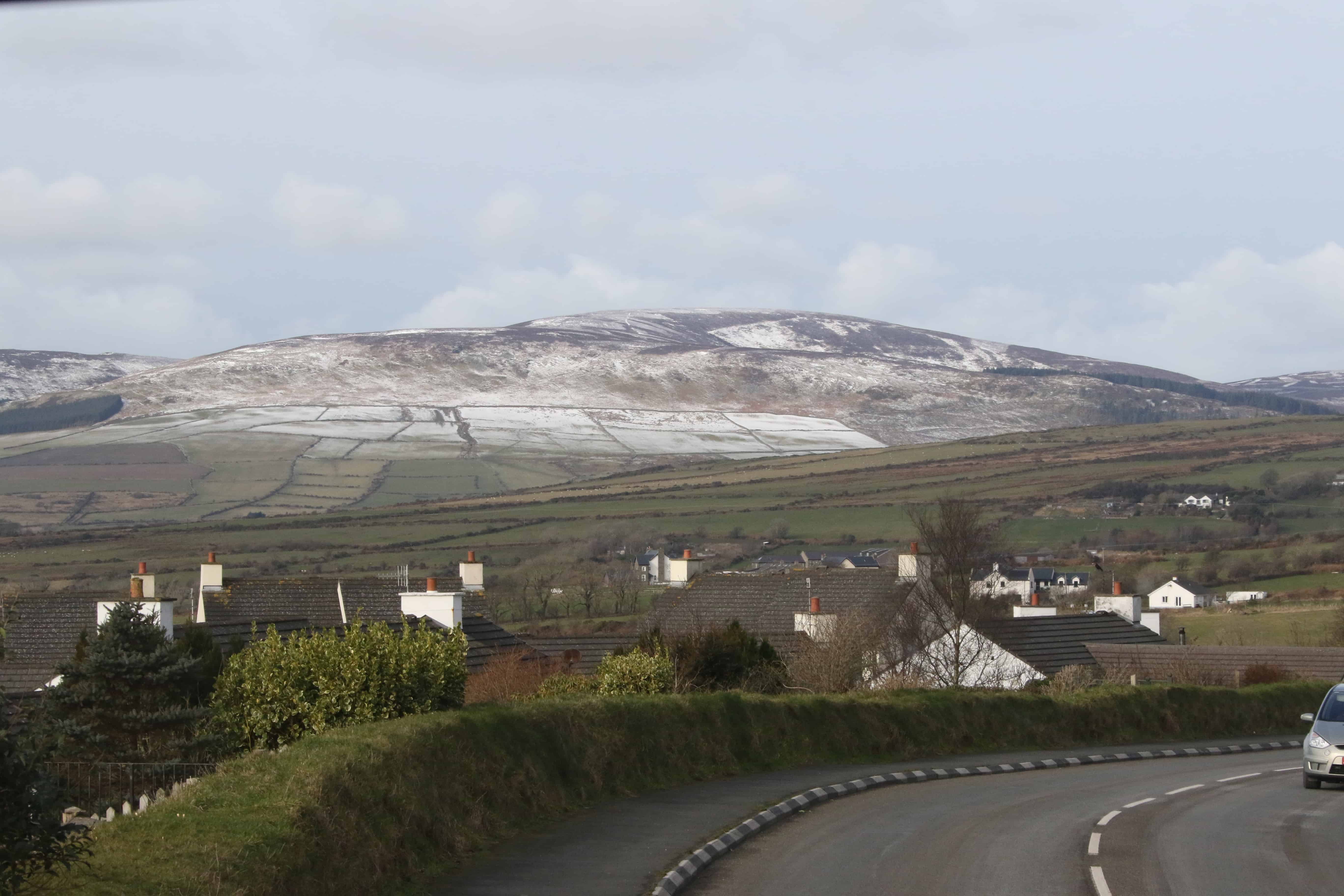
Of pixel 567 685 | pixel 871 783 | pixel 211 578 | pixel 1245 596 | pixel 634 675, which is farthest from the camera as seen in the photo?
pixel 1245 596

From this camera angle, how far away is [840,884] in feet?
42.6

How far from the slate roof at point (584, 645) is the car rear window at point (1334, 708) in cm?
1807

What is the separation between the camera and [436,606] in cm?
3253

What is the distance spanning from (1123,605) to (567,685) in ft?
111

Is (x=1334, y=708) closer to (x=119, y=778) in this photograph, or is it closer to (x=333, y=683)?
(x=333, y=683)

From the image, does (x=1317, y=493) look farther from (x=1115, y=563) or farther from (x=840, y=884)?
(x=840, y=884)

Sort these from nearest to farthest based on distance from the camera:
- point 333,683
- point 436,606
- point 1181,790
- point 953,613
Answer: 1. point 333,683
2. point 1181,790
3. point 436,606
4. point 953,613

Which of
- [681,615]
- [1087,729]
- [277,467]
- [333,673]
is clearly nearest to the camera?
[333,673]

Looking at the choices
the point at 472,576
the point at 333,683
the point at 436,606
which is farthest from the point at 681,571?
the point at 333,683

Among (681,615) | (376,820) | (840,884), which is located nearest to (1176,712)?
(681,615)

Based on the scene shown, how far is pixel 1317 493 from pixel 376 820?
120 m

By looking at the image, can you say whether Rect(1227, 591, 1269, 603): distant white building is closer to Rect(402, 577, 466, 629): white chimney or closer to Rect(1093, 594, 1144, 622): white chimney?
Rect(1093, 594, 1144, 622): white chimney

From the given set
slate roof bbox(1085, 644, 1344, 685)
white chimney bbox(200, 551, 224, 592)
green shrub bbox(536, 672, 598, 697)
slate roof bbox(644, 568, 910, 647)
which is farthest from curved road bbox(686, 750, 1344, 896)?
slate roof bbox(1085, 644, 1344, 685)

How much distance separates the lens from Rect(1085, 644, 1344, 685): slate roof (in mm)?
43312
